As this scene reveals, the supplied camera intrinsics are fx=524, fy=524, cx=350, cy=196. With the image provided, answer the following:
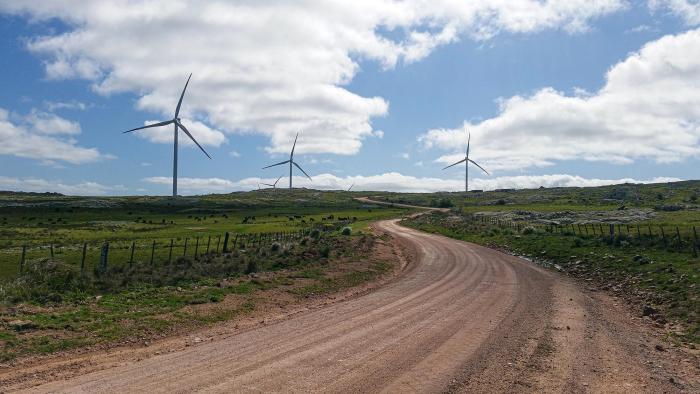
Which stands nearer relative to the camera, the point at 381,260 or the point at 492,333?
the point at 492,333

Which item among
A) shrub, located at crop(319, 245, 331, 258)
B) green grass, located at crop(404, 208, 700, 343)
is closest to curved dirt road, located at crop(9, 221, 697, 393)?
green grass, located at crop(404, 208, 700, 343)

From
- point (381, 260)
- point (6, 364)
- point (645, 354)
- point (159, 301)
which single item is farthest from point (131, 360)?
point (381, 260)

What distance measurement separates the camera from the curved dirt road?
39.9 ft

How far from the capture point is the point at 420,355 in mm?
14555

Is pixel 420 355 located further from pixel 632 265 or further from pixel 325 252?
pixel 632 265

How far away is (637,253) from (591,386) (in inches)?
1082

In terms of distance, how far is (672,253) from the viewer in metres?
33.7

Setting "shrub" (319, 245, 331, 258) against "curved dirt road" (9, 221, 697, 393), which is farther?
"shrub" (319, 245, 331, 258)

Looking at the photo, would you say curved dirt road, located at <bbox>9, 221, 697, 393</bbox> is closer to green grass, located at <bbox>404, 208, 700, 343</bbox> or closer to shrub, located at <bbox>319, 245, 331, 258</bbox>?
green grass, located at <bbox>404, 208, 700, 343</bbox>

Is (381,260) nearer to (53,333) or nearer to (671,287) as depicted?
(671,287)

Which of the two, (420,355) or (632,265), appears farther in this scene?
(632,265)

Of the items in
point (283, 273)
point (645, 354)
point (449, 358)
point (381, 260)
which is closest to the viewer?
point (449, 358)

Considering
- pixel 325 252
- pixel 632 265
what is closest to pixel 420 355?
pixel 325 252

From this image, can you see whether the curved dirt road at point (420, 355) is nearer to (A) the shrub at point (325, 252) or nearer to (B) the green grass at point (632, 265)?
(B) the green grass at point (632, 265)
